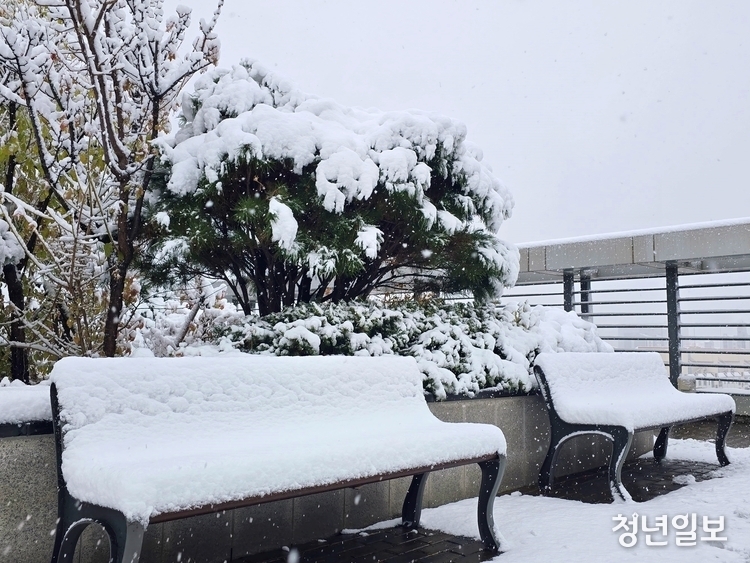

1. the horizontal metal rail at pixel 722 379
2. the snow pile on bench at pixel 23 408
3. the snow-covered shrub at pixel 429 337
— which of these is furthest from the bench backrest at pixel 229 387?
the horizontal metal rail at pixel 722 379

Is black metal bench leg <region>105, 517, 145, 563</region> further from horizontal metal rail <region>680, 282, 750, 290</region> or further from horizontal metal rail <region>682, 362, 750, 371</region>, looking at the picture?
horizontal metal rail <region>680, 282, 750, 290</region>

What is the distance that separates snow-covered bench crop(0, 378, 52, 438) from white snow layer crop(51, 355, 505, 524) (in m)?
0.30

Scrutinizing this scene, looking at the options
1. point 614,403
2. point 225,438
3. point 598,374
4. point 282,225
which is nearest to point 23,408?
point 225,438

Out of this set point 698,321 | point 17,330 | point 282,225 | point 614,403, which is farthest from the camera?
point 698,321

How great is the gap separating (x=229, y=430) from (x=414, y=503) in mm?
1576

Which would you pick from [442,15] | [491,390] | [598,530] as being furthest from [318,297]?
[442,15]

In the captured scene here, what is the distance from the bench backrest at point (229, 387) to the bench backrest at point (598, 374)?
1.54 metres

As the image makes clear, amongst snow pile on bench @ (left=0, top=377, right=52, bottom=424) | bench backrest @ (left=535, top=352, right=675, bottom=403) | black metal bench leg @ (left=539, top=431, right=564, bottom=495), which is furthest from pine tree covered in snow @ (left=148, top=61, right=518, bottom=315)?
snow pile on bench @ (left=0, top=377, right=52, bottom=424)

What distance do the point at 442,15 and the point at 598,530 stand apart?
73.4 m

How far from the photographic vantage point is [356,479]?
3.38 m

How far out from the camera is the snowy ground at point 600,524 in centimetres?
386

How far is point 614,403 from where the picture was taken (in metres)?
5.83

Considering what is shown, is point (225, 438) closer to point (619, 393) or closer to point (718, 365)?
point (619, 393)

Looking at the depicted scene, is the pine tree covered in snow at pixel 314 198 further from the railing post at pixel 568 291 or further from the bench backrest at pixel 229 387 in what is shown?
the railing post at pixel 568 291
